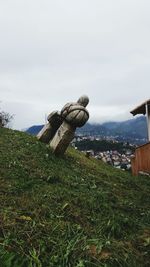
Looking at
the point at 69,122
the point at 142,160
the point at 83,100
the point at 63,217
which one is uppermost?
the point at 83,100

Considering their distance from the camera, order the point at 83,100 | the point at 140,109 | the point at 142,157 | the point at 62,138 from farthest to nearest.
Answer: the point at 140,109, the point at 142,157, the point at 83,100, the point at 62,138

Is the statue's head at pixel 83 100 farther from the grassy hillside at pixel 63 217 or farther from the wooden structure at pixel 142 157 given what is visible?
the wooden structure at pixel 142 157

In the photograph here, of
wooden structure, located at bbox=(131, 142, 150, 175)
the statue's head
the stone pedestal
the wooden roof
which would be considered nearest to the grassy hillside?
the stone pedestal

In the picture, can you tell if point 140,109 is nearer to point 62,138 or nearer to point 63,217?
point 62,138

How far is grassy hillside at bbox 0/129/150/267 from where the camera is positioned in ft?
19.0

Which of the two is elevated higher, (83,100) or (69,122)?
(83,100)

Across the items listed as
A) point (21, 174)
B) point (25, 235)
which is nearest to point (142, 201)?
point (21, 174)

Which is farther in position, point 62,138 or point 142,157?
point 142,157

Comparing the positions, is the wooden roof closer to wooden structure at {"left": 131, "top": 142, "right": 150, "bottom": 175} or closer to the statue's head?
wooden structure at {"left": 131, "top": 142, "right": 150, "bottom": 175}

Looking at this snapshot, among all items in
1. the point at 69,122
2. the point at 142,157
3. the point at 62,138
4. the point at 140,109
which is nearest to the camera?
the point at 62,138

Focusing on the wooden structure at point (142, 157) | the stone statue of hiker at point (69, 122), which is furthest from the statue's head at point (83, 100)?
the wooden structure at point (142, 157)

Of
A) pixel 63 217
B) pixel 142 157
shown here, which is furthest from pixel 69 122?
pixel 142 157

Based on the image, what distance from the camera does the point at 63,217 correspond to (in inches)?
290

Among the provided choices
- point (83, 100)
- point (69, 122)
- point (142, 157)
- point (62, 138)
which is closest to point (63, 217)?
point (62, 138)
